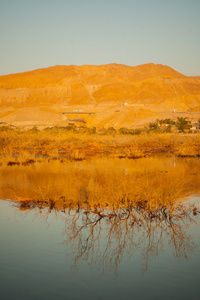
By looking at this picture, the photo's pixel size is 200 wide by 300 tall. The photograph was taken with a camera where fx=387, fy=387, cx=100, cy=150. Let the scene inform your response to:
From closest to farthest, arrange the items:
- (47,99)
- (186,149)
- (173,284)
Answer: (173,284) → (186,149) → (47,99)

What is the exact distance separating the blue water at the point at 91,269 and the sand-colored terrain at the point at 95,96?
4484cm

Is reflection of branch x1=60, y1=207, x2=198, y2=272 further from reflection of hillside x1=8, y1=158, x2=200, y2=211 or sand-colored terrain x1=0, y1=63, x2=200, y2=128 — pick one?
sand-colored terrain x1=0, y1=63, x2=200, y2=128

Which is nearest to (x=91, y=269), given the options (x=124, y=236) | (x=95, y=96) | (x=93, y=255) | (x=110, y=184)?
(x=93, y=255)

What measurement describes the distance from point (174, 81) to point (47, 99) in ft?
154

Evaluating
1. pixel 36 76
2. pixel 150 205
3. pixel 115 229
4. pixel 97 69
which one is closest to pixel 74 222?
pixel 115 229

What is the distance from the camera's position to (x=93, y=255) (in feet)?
21.7

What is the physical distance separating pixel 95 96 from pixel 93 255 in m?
121

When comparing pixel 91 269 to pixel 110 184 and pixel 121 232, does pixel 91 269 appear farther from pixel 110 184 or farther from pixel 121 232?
pixel 110 184

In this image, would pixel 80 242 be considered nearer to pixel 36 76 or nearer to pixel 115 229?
pixel 115 229

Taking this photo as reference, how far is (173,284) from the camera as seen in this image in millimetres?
5543

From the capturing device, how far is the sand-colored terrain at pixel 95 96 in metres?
59.0

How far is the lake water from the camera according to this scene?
214 inches

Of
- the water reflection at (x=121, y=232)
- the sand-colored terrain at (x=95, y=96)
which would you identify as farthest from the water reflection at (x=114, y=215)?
the sand-colored terrain at (x=95, y=96)

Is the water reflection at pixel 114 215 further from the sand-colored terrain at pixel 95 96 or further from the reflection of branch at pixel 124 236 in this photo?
the sand-colored terrain at pixel 95 96
